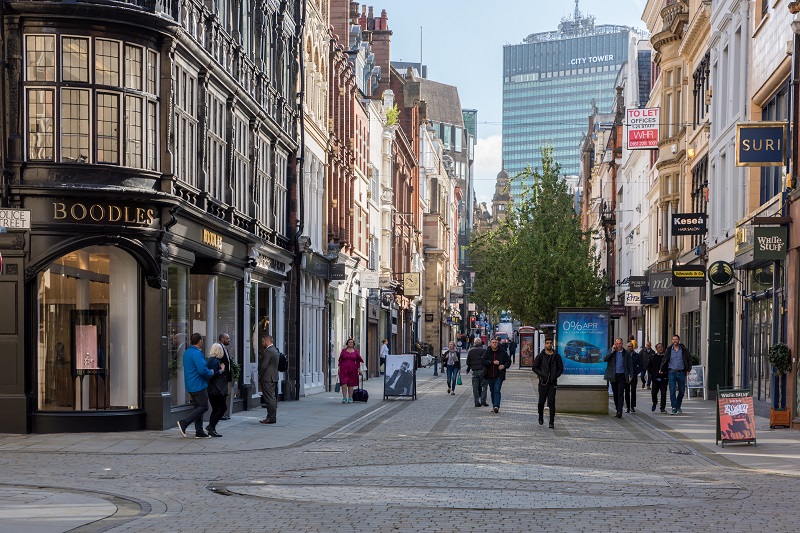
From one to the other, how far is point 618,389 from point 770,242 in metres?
5.38

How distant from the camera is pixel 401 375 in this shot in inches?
1374

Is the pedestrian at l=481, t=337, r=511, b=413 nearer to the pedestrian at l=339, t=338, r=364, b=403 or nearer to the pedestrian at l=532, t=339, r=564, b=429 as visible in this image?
the pedestrian at l=532, t=339, r=564, b=429

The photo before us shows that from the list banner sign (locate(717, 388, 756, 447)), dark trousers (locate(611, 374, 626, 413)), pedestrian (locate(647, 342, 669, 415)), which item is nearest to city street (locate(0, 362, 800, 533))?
banner sign (locate(717, 388, 756, 447))

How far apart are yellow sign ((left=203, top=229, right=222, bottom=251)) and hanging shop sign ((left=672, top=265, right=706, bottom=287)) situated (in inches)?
568

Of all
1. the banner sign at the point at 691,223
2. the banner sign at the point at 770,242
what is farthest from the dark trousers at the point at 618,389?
the banner sign at the point at 691,223

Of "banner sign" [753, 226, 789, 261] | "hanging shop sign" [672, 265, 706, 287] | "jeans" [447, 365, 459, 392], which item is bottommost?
"jeans" [447, 365, 459, 392]

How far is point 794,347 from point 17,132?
1466cm

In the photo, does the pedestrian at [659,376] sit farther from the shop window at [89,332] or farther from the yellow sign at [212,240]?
the shop window at [89,332]

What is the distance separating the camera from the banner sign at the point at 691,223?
1435 inches

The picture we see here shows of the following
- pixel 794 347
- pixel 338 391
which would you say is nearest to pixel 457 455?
pixel 794 347

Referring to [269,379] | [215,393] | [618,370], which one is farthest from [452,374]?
[215,393]

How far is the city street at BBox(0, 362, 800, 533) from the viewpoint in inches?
443

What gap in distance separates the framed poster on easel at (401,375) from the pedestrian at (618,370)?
751 cm

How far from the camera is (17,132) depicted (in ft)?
69.3
